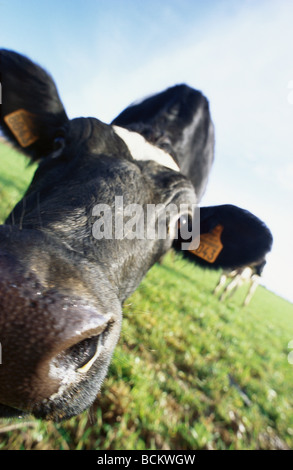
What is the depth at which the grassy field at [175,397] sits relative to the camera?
172 cm

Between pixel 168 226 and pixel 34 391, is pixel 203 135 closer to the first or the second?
pixel 168 226

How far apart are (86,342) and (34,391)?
194 mm

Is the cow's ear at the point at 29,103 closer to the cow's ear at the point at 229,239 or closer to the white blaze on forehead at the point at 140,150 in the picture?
the white blaze on forehead at the point at 140,150

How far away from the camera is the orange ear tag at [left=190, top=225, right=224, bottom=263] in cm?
269

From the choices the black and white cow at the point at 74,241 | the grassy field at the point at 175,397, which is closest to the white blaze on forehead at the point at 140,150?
the black and white cow at the point at 74,241

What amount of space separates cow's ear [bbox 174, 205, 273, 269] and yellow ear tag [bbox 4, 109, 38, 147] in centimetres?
183

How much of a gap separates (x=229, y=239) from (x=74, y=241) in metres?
1.95

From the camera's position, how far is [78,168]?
1.87 metres

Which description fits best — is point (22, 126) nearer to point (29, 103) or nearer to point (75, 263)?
point (29, 103)

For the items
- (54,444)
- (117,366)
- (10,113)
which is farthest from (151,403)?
(10,113)

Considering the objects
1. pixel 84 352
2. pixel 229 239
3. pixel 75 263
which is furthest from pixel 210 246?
pixel 84 352

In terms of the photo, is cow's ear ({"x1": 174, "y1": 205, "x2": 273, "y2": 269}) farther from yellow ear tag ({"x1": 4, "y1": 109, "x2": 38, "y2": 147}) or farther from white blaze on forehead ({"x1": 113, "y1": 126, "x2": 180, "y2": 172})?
yellow ear tag ({"x1": 4, "y1": 109, "x2": 38, "y2": 147})

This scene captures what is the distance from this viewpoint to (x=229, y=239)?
9.07 ft

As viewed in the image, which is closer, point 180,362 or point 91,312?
point 91,312
